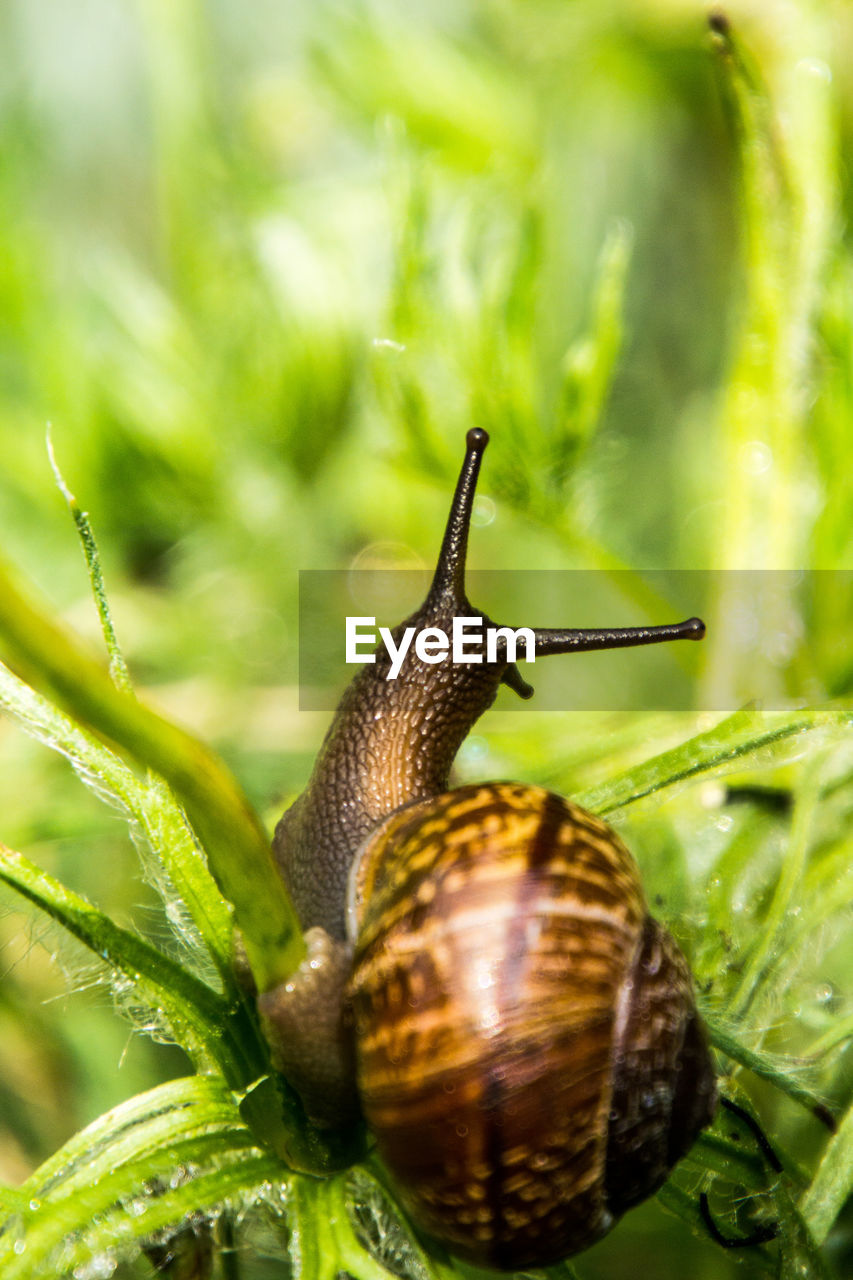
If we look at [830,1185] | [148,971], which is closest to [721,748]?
[830,1185]

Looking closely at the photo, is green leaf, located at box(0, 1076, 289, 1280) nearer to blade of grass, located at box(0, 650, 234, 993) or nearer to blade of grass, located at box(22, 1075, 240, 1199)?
blade of grass, located at box(22, 1075, 240, 1199)

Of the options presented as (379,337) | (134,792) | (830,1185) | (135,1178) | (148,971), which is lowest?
(830,1185)

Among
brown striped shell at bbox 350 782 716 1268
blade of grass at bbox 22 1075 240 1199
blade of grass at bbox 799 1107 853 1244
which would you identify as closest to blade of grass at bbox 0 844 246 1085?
blade of grass at bbox 22 1075 240 1199

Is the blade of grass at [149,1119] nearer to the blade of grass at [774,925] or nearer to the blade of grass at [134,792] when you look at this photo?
the blade of grass at [134,792]

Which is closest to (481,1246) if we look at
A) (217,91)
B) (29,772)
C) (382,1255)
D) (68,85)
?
(382,1255)

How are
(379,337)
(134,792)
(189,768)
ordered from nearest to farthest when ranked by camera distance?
(189,768) < (134,792) < (379,337)

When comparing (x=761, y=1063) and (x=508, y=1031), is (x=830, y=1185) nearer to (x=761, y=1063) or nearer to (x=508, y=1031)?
(x=761, y=1063)

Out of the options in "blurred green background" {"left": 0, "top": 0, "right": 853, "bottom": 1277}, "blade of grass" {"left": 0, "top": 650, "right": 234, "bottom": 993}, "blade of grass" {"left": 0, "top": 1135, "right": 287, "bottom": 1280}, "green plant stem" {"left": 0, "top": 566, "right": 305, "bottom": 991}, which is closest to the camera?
"green plant stem" {"left": 0, "top": 566, "right": 305, "bottom": 991}

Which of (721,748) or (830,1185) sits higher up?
(721,748)
